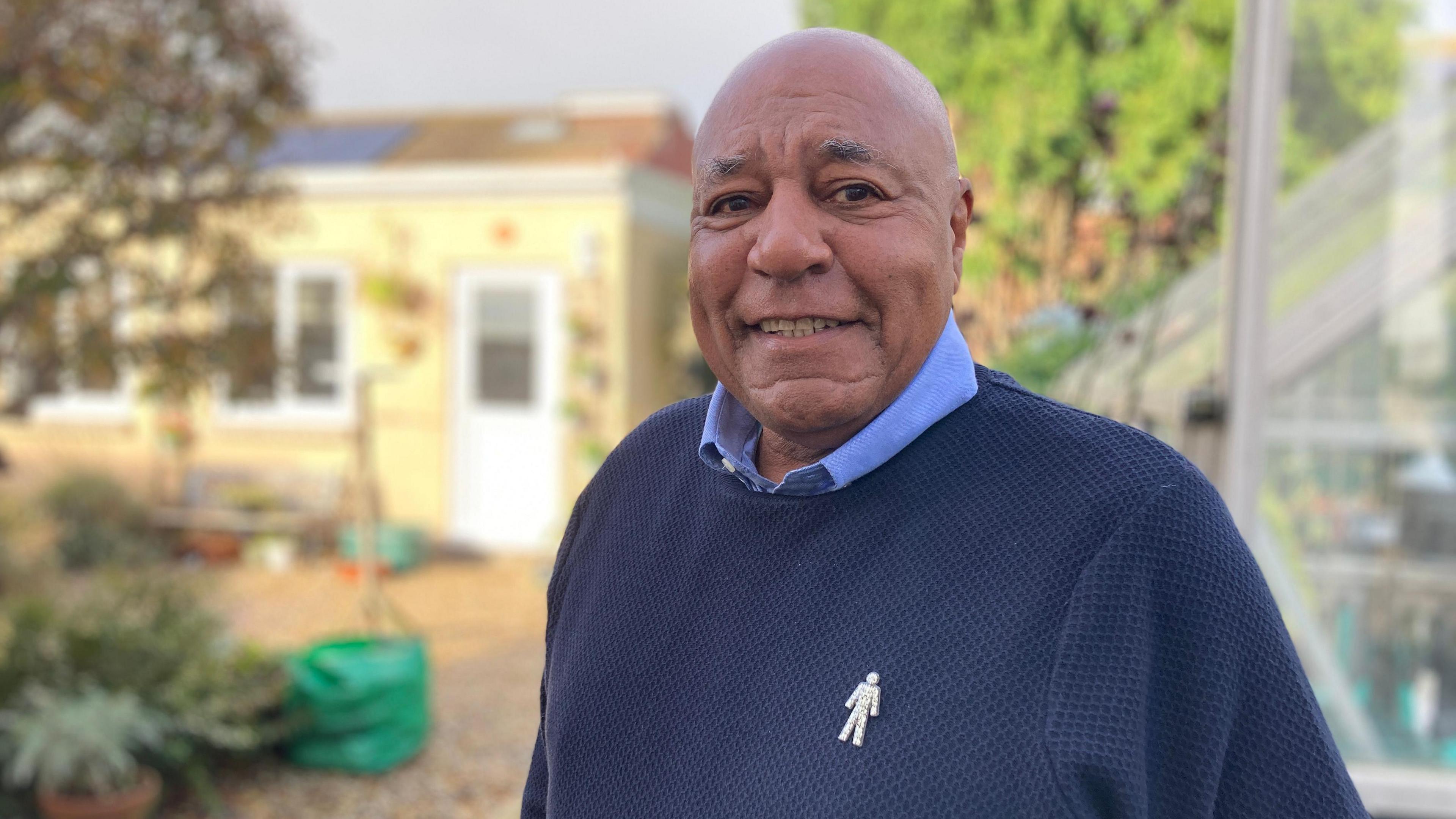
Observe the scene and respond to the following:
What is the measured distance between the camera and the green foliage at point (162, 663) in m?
4.52

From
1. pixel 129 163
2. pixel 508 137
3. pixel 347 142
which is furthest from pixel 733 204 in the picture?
pixel 347 142

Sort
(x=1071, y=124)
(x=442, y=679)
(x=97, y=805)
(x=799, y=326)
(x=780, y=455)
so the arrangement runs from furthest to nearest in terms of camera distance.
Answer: (x=442, y=679)
(x=1071, y=124)
(x=97, y=805)
(x=780, y=455)
(x=799, y=326)

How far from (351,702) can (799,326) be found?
4.61 m

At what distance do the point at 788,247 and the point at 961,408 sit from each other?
0.23 meters

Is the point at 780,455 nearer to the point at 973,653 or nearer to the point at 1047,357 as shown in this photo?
the point at 973,653

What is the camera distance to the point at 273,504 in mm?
10117

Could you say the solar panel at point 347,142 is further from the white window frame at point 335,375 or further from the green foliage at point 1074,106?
the green foliage at point 1074,106

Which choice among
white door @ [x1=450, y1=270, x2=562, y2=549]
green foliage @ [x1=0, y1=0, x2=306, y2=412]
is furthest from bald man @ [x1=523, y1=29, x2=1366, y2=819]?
white door @ [x1=450, y1=270, x2=562, y2=549]

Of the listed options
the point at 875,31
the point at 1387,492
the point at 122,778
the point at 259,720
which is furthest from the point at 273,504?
the point at 1387,492

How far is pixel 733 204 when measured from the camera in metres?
1.04

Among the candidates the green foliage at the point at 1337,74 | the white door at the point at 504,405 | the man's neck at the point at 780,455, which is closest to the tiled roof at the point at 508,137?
the white door at the point at 504,405

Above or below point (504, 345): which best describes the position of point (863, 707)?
below

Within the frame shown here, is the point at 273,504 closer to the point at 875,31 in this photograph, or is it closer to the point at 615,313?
the point at 615,313

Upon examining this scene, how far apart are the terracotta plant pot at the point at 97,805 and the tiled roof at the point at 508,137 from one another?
7.14 metres
